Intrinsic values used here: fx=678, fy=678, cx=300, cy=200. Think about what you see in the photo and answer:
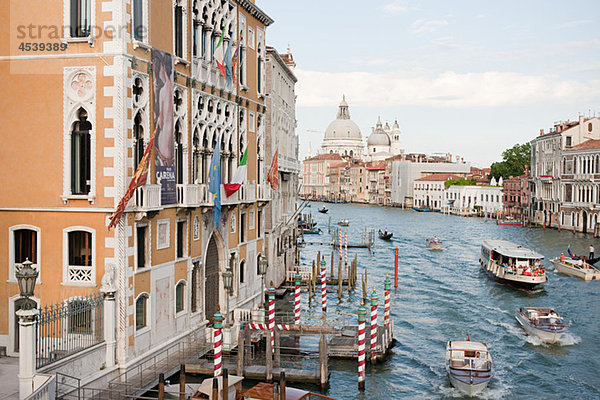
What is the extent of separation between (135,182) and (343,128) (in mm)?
156568

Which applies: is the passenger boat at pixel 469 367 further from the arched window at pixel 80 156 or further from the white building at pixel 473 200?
the white building at pixel 473 200

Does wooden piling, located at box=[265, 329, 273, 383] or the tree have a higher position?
the tree

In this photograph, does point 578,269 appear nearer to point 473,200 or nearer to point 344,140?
point 473,200

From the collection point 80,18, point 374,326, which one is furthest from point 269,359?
point 80,18

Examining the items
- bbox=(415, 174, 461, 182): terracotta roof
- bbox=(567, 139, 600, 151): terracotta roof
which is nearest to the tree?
bbox=(415, 174, 461, 182): terracotta roof

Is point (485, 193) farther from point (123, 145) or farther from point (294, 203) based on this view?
point (123, 145)

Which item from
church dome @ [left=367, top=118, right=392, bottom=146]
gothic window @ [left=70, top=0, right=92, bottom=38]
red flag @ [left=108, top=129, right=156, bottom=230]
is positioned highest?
church dome @ [left=367, top=118, right=392, bottom=146]

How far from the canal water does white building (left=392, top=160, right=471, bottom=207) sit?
220 feet

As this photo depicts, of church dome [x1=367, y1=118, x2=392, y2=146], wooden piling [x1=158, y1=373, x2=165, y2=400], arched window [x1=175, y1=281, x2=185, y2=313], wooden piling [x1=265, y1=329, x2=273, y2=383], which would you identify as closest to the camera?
wooden piling [x1=158, y1=373, x2=165, y2=400]

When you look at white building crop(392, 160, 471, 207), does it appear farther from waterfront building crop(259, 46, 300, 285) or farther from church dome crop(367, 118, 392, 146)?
waterfront building crop(259, 46, 300, 285)

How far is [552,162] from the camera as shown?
209 feet

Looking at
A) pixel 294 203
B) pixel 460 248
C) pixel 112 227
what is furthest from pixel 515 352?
pixel 460 248

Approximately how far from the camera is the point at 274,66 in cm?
2638

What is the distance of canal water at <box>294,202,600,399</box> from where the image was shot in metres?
16.2
